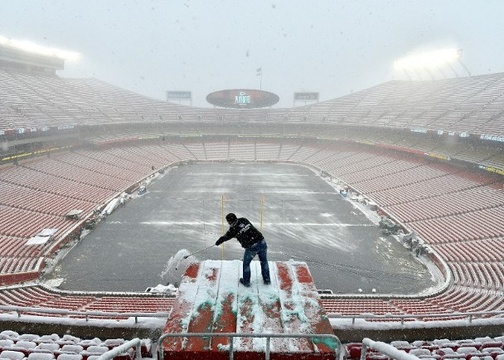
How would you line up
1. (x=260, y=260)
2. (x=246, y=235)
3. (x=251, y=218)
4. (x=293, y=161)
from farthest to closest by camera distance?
1. (x=293, y=161)
2. (x=251, y=218)
3. (x=246, y=235)
4. (x=260, y=260)

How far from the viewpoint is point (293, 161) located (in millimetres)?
47719

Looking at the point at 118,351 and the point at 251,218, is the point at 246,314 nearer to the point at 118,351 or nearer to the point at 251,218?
the point at 118,351

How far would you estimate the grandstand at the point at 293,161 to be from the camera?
1115 cm

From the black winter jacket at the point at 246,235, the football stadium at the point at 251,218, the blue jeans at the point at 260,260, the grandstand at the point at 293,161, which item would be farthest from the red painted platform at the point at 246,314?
the grandstand at the point at 293,161

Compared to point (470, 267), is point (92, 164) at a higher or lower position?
higher

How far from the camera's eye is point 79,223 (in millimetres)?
21797

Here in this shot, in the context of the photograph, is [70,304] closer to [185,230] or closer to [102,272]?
[102,272]

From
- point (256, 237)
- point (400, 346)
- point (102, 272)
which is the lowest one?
point (102, 272)

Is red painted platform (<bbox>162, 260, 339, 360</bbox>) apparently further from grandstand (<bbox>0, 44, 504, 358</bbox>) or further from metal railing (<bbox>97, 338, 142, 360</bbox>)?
grandstand (<bbox>0, 44, 504, 358</bbox>)

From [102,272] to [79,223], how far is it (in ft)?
22.2

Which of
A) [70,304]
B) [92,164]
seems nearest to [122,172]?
[92,164]

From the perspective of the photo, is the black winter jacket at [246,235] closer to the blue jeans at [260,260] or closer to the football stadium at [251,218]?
the blue jeans at [260,260]

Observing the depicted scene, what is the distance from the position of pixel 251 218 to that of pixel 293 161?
24517 millimetres

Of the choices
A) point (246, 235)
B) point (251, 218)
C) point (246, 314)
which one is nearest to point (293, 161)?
point (251, 218)
